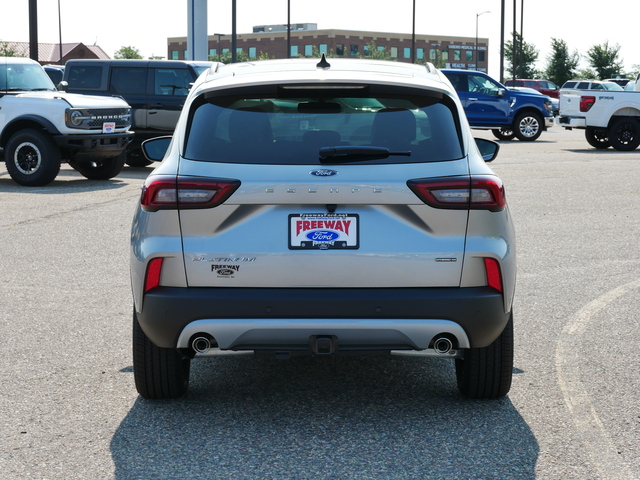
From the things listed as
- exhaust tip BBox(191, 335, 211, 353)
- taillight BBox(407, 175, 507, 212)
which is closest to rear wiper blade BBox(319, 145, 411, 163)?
taillight BBox(407, 175, 507, 212)

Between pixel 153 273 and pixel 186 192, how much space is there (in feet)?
1.31

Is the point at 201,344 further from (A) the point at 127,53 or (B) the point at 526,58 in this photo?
(A) the point at 127,53

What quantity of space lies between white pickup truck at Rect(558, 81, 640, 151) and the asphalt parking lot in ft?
59.3

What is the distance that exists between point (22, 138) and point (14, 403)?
12.5 m

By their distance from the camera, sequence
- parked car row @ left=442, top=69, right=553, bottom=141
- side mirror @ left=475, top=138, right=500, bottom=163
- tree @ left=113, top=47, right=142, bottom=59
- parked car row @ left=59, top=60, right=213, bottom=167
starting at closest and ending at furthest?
side mirror @ left=475, top=138, right=500, bottom=163 → parked car row @ left=59, top=60, right=213, bottom=167 → parked car row @ left=442, top=69, right=553, bottom=141 → tree @ left=113, top=47, right=142, bottom=59

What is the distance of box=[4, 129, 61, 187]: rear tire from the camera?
54.8 ft

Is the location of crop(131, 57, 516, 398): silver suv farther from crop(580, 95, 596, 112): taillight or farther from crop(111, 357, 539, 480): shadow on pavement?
crop(580, 95, 596, 112): taillight

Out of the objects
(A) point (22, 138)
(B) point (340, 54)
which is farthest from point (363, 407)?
(B) point (340, 54)

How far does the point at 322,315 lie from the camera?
4379mm

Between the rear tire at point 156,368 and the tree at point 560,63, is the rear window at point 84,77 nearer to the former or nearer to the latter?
the rear tire at point 156,368

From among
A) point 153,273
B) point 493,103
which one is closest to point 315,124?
point 153,273

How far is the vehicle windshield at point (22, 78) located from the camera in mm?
17078

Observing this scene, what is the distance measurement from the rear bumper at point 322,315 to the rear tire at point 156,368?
383 millimetres

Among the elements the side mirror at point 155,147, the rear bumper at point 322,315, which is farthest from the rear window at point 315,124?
the side mirror at point 155,147
